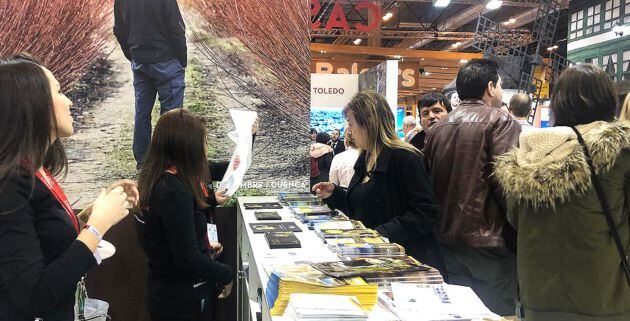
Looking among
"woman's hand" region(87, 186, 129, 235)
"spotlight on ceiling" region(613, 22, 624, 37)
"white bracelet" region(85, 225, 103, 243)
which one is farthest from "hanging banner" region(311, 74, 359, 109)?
"white bracelet" region(85, 225, 103, 243)

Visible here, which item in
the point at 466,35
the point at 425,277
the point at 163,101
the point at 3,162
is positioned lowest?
the point at 425,277

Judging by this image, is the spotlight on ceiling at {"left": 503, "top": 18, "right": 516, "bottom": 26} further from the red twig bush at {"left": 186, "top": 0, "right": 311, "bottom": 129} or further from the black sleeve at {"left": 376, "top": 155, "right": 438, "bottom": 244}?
the black sleeve at {"left": 376, "top": 155, "right": 438, "bottom": 244}

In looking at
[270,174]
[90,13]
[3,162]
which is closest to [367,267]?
[3,162]

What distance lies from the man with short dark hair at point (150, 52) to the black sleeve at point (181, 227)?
5.53 feet

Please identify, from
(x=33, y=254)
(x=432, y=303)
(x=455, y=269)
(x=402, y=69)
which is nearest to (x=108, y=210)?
(x=33, y=254)

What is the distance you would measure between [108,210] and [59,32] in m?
2.40

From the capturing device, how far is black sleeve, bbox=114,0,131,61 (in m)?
3.50

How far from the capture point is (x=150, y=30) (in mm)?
3572

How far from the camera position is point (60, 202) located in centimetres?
145

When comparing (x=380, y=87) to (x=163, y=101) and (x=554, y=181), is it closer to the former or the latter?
(x=163, y=101)

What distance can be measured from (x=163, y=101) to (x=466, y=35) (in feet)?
42.9

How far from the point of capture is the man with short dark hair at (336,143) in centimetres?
700

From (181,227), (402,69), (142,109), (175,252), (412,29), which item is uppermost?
(412,29)

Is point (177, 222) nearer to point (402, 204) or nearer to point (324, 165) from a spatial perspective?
point (402, 204)
